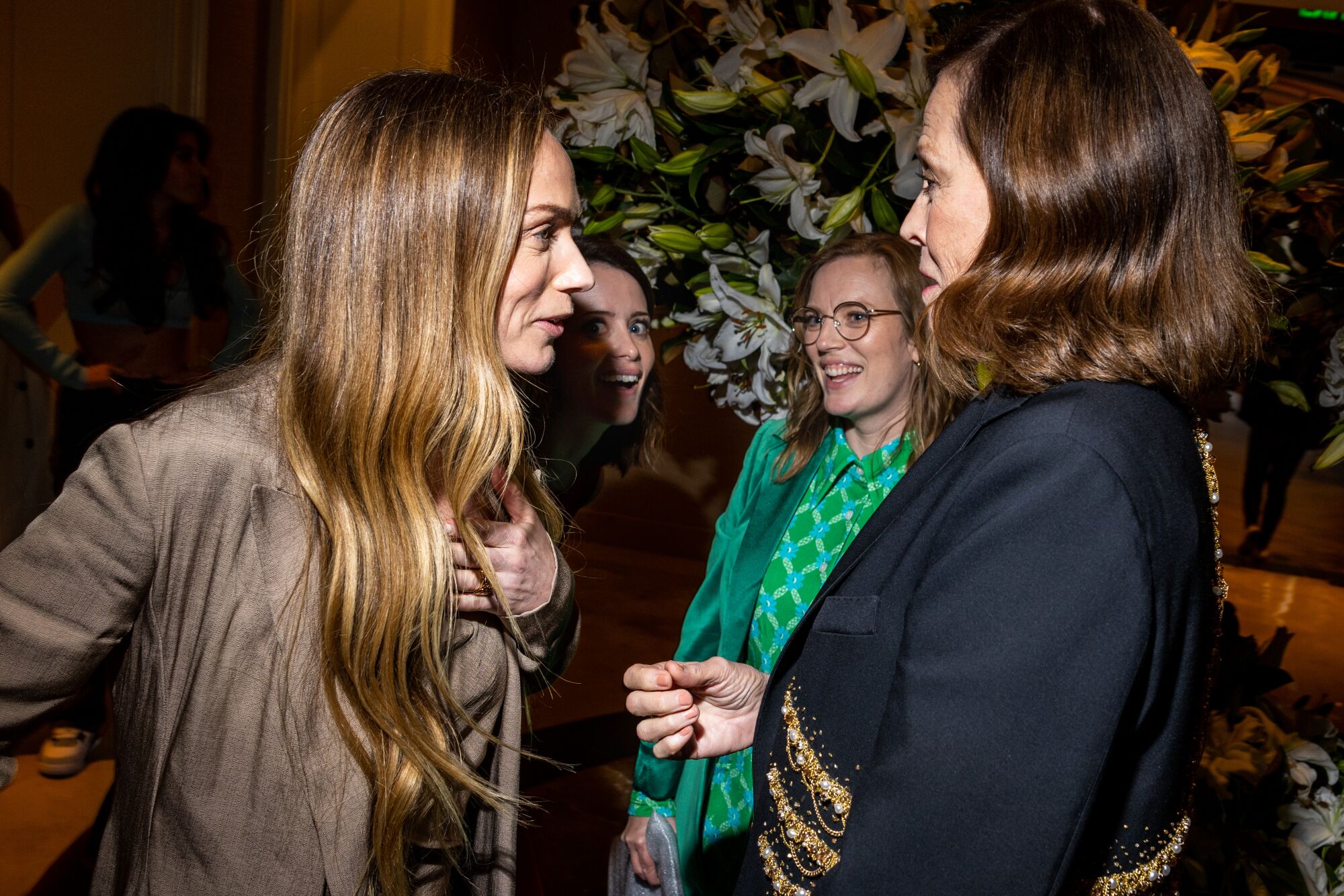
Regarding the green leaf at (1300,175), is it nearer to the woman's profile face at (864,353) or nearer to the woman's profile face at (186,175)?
the woman's profile face at (864,353)

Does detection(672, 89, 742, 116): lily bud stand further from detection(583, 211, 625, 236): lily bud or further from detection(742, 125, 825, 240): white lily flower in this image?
detection(583, 211, 625, 236): lily bud

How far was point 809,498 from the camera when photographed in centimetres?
173

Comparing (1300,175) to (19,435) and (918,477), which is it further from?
(19,435)

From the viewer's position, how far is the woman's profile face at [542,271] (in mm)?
1059

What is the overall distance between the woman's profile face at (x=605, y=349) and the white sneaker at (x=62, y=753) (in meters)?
1.91

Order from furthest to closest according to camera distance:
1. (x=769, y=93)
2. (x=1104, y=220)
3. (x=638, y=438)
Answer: (x=638, y=438) < (x=769, y=93) < (x=1104, y=220)

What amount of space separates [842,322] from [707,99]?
54cm

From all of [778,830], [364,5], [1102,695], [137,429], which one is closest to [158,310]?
[364,5]

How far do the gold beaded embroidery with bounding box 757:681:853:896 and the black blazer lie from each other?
125mm

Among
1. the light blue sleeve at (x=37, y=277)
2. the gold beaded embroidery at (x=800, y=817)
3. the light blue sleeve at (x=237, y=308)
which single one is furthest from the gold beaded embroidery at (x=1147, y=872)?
the light blue sleeve at (x=37, y=277)

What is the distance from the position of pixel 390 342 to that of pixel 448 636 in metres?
0.34

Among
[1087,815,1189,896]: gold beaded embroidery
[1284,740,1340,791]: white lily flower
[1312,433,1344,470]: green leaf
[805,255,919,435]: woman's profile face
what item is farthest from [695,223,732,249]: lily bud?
[1284,740,1340,791]: white lily flower

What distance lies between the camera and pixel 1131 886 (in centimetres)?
73

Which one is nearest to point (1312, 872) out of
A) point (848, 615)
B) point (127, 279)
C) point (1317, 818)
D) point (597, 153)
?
point (1317, 818)
